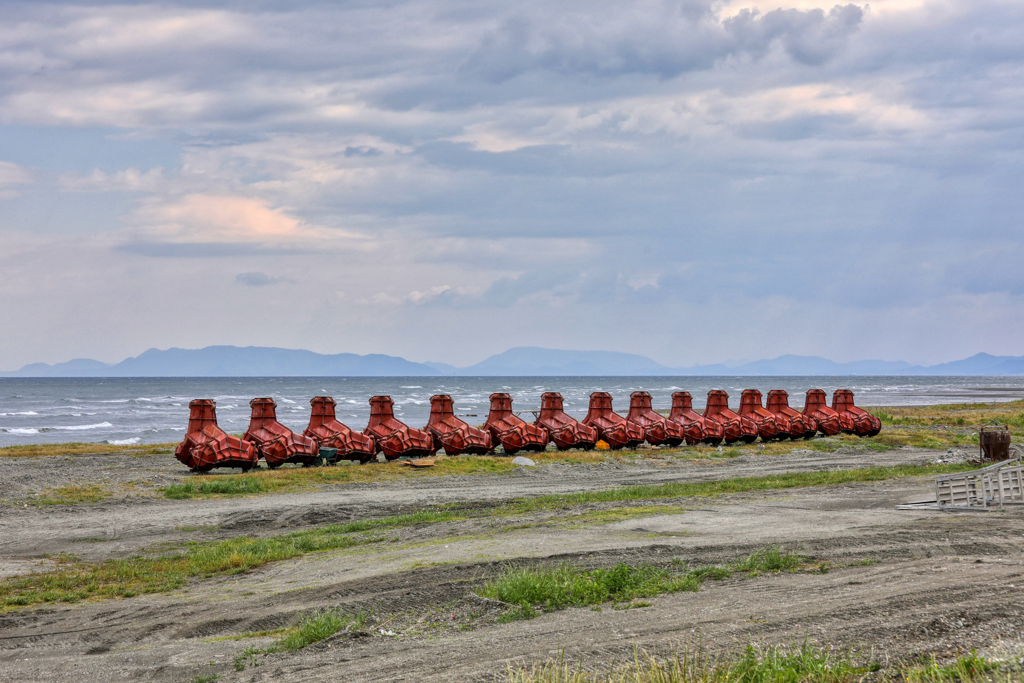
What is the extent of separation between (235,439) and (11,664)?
57.7 feet

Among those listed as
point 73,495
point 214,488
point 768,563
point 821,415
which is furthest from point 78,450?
point 821,415

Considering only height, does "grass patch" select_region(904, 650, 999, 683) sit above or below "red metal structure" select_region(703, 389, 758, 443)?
below

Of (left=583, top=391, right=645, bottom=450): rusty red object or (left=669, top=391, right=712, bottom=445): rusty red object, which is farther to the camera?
(left=669, top=391, right=712, bottom=445): rusty red object

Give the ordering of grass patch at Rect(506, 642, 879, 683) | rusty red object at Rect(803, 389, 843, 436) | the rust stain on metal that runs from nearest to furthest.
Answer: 1. grass patch at Rect(506, 642, 879, 683)
2. the rust stain on metal
3. rusty red object at Rect(803, 389, 843, 436)

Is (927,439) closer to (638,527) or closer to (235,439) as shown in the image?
(638,527)

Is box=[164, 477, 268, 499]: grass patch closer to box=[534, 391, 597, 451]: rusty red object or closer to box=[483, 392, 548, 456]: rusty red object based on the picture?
box=[483, 392, 548, 456]: rusty red object

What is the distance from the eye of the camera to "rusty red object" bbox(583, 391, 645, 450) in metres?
33.3

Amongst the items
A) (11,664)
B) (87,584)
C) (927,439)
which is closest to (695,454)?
(927,439)

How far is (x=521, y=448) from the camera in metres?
31.7

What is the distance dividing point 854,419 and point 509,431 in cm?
1686

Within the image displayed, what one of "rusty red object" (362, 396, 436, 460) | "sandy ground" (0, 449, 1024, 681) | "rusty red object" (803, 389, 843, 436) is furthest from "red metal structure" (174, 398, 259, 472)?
"rusty red object" (803, 389, 843, 436)

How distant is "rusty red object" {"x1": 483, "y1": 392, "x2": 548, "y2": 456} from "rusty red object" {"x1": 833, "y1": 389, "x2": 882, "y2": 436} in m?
14.8

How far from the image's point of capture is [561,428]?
32.6 meters

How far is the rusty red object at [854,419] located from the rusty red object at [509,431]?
584 inches
